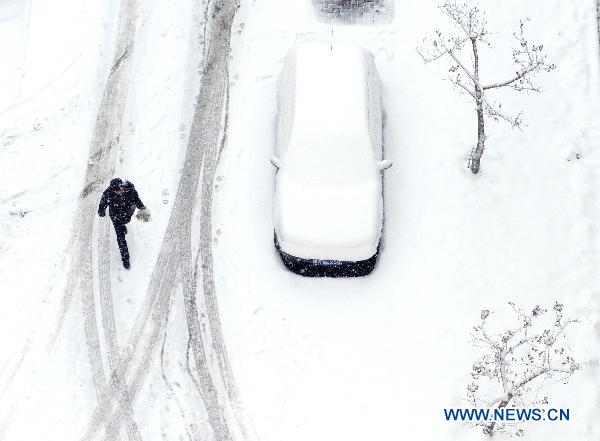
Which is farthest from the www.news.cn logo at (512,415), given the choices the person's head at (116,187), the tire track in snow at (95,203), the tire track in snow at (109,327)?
the person's head at (116,187)

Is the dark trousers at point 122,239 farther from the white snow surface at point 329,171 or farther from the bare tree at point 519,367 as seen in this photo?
the bare tree at point 519,367

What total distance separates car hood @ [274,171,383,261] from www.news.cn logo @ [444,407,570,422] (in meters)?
2.53

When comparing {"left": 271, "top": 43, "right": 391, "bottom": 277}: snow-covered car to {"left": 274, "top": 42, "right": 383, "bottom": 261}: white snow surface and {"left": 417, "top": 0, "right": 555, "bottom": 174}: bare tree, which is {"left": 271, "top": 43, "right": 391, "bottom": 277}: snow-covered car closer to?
{"left": 274, "top": 42, "right": 383, "bottom": 261}: white snow surface

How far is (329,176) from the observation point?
39.3ft

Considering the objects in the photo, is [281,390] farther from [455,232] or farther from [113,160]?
[113,160]

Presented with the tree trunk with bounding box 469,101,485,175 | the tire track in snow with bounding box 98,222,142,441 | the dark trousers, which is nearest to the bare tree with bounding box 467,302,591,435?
the tree trunk with bounding box 469,101,485,175

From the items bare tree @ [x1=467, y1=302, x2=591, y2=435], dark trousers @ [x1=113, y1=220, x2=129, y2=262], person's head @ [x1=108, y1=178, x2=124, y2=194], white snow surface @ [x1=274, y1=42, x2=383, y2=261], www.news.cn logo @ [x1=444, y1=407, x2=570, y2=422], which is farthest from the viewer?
dark trousers @ [x1=113, y1=220, x2=129, y2=262]

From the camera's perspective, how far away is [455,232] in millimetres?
12703

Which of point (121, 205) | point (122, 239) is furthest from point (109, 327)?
point (121, 205)

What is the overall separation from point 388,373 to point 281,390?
1.48 m

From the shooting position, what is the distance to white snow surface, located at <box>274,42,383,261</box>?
38.8 ft

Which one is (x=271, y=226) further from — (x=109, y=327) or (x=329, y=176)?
(x=109, y=327)

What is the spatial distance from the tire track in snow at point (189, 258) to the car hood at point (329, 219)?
1587 millimetres

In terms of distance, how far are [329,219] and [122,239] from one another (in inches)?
118
